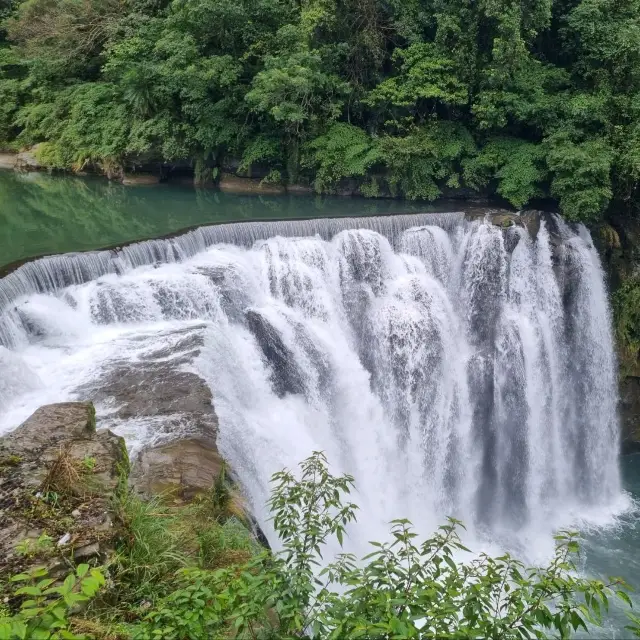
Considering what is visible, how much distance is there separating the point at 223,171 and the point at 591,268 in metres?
12.6

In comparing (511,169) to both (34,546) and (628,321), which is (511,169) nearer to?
(628,321)

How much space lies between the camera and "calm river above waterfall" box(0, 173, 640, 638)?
32.6 feet

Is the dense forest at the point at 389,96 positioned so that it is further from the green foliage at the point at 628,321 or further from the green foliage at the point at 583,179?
the green foliage at the point at 628,321

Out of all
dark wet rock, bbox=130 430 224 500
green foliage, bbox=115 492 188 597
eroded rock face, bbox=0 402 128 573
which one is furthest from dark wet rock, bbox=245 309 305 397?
green foliage, bbox=115 492 188 597

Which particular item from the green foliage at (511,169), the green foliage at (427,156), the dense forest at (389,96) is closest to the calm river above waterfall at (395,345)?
the green foliage at (511,169)

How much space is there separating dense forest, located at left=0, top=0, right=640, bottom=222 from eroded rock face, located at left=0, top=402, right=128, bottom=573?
1247cm

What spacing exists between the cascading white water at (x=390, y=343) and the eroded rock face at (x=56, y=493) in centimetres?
379

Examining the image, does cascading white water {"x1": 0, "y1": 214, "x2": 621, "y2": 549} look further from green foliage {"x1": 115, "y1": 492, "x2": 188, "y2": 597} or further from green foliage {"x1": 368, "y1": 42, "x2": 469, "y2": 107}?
green foliage {"x1": 368, "y1": 42, "x2": 469, "y2": 107}

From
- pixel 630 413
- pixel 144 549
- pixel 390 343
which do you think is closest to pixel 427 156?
pixel 390 343

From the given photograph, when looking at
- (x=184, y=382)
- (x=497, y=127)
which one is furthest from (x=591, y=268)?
(x=184, y=382)

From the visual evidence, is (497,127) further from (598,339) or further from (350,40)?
(598,339)

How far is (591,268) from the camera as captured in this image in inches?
521

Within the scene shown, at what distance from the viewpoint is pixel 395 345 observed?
12008 millimetres

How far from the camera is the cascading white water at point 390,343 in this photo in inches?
390
